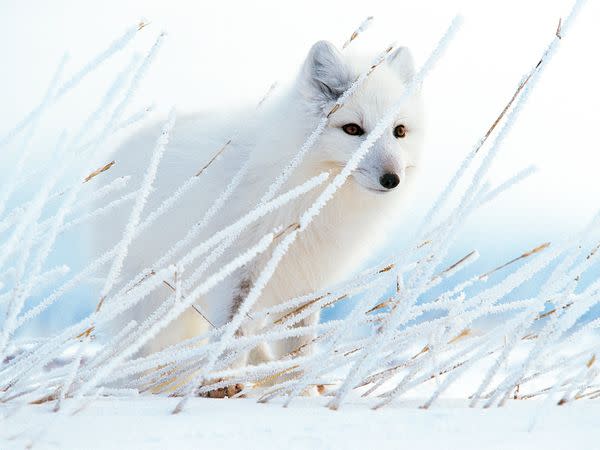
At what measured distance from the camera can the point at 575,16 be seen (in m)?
1.55

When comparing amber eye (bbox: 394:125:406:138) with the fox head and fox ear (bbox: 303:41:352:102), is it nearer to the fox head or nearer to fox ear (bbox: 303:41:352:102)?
the fox head

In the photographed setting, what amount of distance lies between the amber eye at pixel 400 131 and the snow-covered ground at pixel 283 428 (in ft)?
6.26

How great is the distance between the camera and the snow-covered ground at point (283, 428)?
1131 mm

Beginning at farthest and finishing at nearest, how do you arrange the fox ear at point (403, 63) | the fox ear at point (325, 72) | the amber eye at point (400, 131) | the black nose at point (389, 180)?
the fox ear at point (403, 63), the fox ear at point (325, 72), the amber eye at point (400, 131), the black nose at point (389, 180)

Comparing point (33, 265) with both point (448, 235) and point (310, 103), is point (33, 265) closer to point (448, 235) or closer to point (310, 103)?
point (448, 235)

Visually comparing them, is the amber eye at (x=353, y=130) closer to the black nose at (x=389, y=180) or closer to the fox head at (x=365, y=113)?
the fox head at (x=365, y=113)

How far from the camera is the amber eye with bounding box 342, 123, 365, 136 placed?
10.5 feet

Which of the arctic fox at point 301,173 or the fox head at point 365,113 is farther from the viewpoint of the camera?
the arctic fox at point 301,173

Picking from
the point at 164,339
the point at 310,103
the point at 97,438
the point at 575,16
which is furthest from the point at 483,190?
the point at 164,339

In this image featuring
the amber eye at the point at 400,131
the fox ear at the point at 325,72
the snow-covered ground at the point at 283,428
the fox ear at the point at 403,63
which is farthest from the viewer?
the fox ear at the point at 403,63

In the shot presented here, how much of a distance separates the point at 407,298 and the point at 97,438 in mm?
726

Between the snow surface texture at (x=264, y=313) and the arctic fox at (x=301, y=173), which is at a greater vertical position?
the arctic fox at (x=301, y=173)

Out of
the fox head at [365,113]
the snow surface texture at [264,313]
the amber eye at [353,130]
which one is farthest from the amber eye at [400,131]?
the snow surface texture at [264,313]

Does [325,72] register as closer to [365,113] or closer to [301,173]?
[365,113]
